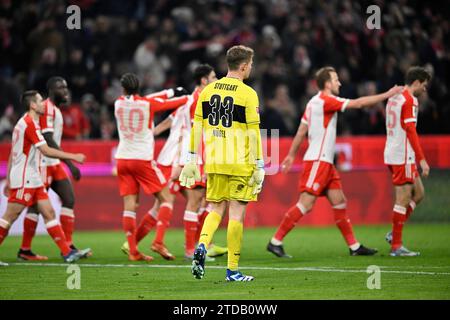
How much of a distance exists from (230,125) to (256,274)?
1.85 meters

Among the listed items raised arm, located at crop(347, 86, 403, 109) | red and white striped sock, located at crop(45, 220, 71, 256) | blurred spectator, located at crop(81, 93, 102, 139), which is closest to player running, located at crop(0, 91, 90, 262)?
red and white striped sock, located at crop(45, 220, 71, 256)

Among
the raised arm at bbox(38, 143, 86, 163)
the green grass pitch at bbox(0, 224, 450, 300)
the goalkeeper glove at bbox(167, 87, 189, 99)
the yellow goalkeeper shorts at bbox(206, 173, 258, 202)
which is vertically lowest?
the green grass pitch at bbox(0, 224, 450, 300)

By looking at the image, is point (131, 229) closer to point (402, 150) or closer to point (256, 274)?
point (256, 274)

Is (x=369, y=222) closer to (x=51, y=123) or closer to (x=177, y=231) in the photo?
(x=177, y=231)

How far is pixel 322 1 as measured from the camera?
22.5 meters

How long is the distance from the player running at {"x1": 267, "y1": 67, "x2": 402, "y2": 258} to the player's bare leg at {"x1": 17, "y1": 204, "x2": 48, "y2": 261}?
3181 mm

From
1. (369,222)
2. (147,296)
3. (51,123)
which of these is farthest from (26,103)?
(369,222)

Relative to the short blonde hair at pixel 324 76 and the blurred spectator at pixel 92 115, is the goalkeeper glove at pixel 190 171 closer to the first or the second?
the short blonde hair at pixel 324 76

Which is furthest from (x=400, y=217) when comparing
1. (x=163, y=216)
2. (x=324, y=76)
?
(x=163, y=216)

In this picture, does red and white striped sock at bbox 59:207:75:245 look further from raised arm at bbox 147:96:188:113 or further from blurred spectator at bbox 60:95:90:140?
blurred spectator at bbox 60:95:90:140

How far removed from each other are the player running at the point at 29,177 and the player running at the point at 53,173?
65 centimetres

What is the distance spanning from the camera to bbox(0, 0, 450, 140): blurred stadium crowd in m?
20.2

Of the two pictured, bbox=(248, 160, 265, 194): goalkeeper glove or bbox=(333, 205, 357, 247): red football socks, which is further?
bbox=(333, 205, 357, 247): red football socks

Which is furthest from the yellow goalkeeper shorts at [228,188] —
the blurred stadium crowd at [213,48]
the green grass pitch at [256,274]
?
the blurred stadium crowd at [213,48]
